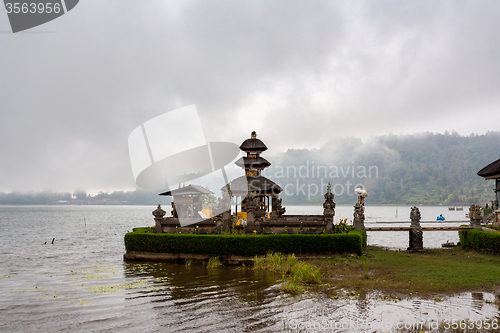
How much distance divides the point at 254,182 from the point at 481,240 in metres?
16.6

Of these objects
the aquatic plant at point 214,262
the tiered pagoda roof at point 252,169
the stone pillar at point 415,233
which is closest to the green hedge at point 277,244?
the aquatic plant at point 214,262

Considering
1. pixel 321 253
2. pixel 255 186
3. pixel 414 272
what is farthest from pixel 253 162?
pixel 414 272

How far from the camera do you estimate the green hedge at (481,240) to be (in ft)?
67.7

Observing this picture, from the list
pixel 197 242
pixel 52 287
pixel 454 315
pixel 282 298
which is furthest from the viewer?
pixel 197 242

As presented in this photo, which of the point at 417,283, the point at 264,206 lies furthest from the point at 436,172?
the point at 417,283

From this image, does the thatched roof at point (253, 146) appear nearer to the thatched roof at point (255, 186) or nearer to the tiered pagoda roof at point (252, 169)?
the tiered pagoda roof at point (252, 169)

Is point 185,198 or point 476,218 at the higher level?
point 185,198

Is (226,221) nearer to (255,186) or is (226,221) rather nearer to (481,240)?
(255,186)

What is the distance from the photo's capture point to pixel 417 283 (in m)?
13.8

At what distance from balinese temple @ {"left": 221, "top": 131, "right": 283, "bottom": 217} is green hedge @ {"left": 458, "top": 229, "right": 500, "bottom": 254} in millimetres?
14192

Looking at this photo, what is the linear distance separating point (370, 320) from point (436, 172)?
190161mm

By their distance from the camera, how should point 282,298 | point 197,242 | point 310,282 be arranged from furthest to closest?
point 197,242 < point 310,282 < point 282,298

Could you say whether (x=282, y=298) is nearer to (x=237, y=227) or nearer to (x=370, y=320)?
(x=370, y=320)

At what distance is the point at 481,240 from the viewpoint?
22406 mm
